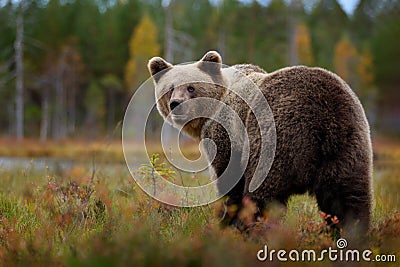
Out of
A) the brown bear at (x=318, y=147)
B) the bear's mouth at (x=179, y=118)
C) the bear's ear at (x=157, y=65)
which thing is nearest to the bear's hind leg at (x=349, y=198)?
the brown bear at (x=318, y=147)

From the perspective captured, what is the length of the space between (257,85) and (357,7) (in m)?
50.9

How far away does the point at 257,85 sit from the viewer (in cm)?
456

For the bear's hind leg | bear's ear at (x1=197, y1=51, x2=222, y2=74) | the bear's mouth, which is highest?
bear's ear at (x1=197, y1=51, x2=222, y2=74)

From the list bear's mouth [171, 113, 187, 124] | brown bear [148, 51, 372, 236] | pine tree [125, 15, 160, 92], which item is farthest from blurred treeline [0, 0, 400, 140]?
brown bear [148, 51, 372, 236]

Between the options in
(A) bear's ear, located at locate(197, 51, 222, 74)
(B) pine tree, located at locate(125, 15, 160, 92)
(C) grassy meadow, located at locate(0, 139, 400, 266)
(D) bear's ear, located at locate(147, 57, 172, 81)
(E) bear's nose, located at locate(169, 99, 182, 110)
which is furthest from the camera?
(B) pine tree, located at locate(125, 15, 160, 92)

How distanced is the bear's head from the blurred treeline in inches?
1043

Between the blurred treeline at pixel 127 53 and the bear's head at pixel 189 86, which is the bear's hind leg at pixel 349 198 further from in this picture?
the blurred treeline at pixel 127 53

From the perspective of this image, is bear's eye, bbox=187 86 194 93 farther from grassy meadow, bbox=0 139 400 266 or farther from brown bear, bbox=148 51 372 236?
grassy meadow, bbox=0 139 400 266

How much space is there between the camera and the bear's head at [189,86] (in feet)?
16.3

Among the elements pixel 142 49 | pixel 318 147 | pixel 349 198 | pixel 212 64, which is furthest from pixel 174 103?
pixel 142 49

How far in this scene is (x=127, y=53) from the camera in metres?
42.4

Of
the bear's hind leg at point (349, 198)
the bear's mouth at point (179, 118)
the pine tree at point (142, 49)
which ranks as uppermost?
the pine tree at point (142, 49)

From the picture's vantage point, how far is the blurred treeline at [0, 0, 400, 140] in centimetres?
3559

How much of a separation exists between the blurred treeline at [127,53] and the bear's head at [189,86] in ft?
87.0
